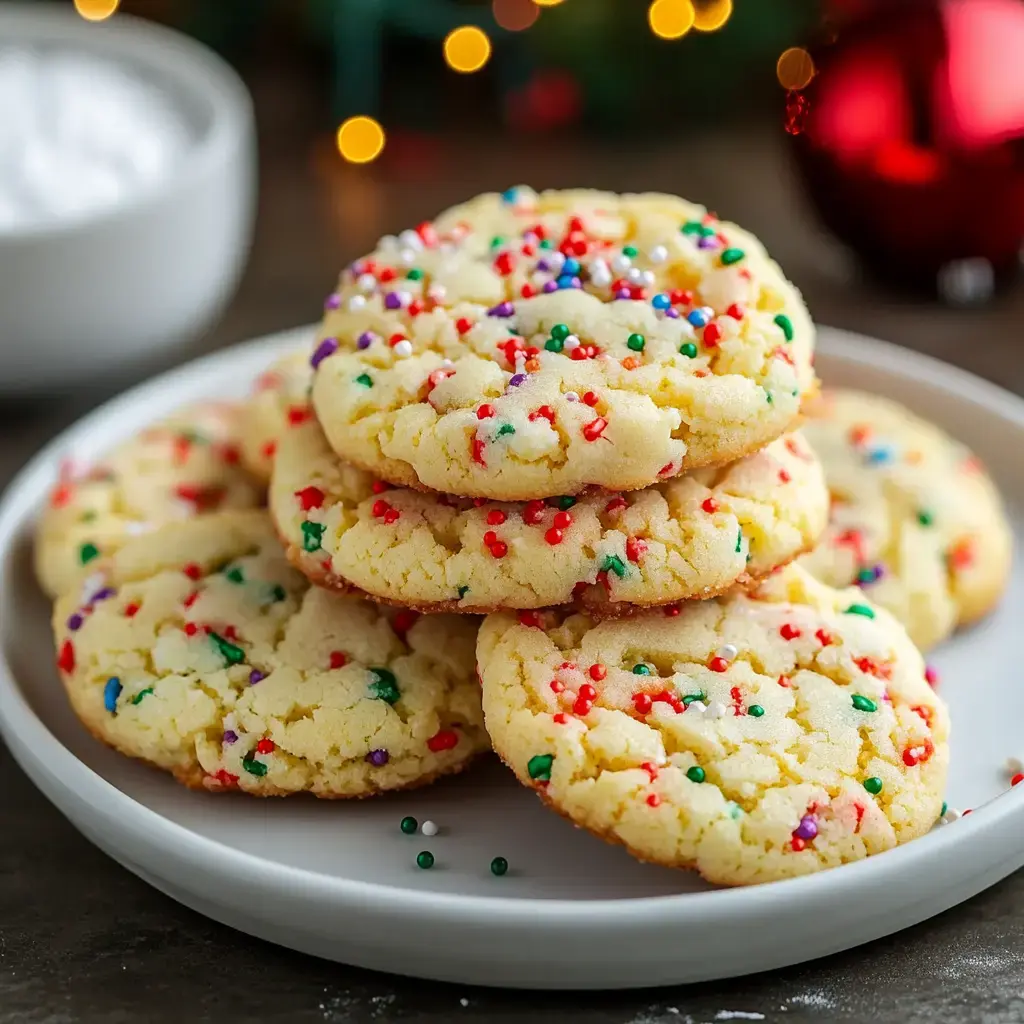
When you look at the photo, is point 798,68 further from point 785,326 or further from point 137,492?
point 137,492

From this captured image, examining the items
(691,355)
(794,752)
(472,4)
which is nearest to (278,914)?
(794,752)

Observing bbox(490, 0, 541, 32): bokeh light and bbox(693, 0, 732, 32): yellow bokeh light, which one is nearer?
bbox(693, 0, 732, 32): yellow bokeh light

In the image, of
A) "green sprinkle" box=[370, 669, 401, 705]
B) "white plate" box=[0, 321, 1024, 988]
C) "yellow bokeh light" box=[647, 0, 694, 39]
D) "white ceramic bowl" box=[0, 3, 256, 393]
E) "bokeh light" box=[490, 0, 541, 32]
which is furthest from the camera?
"bokeh light" box=[490, 0, 541, 32]

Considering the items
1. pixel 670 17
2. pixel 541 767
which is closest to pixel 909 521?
pixel 541 767

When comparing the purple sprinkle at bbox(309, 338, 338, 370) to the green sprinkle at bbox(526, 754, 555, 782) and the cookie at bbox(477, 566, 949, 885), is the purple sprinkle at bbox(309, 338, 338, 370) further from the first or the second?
the green sprinkle at bbox(526, 754, 555, 782)

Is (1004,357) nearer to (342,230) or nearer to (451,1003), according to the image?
(342,230)

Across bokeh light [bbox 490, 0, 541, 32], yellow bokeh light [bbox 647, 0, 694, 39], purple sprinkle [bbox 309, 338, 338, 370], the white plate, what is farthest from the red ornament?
purple sprinkle [bbox 309, 338, 338, 370]
